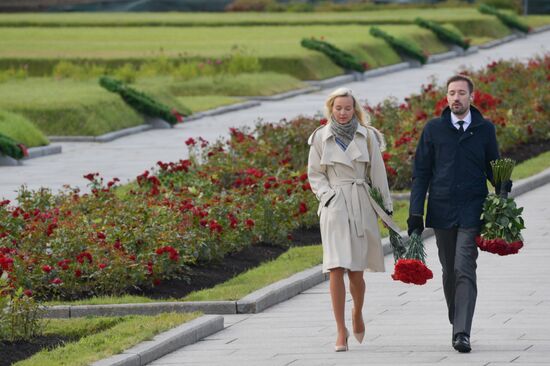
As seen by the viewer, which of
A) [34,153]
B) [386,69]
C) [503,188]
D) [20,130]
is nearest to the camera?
[503,188]

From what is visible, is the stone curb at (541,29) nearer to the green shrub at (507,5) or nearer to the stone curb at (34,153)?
the green shrub at (507,5)

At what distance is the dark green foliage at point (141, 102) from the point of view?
31891mm

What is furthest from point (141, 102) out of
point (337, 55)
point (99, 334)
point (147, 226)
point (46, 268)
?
point (99, 334)

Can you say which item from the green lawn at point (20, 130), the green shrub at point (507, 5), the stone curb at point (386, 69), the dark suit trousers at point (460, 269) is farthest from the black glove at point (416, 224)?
the green shrub at point (507, 5)

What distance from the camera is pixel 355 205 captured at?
11.2 m

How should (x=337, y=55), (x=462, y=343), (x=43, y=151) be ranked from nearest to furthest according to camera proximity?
(x=462, y=343), (x=43, y=151), (x=337, y=55)

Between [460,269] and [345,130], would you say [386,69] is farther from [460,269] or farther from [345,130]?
[460,269]

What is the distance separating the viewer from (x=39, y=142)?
27375 mm

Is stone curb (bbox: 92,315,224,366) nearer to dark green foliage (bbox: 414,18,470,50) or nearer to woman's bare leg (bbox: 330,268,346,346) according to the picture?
woman's bare leg (bbox: 330,268,346,346)

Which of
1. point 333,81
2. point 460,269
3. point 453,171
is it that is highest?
point 333,81

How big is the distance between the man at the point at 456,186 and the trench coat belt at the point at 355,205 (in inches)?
13.3

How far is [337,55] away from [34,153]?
745 inches

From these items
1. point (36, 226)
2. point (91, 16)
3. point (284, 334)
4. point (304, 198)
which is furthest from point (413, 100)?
point (91, 16)

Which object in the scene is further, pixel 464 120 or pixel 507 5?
pixel 507 5
